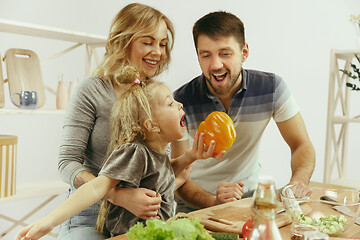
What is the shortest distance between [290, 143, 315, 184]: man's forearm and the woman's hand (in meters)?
0.85

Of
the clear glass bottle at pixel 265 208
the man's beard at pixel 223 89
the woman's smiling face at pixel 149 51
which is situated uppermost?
the woman's smiling face at pixel 149 51

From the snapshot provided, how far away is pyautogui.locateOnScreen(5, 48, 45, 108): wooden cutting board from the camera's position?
2.32 m

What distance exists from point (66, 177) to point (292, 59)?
121 inches

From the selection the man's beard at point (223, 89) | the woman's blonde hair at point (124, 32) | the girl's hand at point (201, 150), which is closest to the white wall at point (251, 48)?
the man's beard at point (223, 89)

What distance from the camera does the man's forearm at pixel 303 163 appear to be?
1.87 metres

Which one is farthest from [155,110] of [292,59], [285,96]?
[292,59]

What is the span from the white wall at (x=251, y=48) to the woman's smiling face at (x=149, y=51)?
247mm

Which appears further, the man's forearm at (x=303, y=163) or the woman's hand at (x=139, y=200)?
the man's forearm at (x=303, y=163)

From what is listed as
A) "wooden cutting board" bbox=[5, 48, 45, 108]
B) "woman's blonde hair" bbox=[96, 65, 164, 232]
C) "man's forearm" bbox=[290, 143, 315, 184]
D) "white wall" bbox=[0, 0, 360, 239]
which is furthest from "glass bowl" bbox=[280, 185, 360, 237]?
"wooden cutting board" bbox=[5, 48, 45, 108]

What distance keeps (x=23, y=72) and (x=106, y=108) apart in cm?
104

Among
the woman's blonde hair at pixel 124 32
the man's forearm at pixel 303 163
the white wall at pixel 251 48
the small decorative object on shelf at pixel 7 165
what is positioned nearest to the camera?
the woman's blonde hair at pixel 124 32

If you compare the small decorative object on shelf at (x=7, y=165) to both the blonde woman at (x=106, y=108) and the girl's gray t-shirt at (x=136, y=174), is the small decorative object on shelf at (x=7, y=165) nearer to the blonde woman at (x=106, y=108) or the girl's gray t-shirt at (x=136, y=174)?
the blonde woman at (x=106, y=108)

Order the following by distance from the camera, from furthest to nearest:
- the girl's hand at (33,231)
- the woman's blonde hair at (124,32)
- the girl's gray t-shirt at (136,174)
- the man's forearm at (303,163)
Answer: the man's forearm at (303,163)
the woman's blonde hair at (124,32)
the girl's gray t-shirt at (136,174)
the girl's hand at (33,231)

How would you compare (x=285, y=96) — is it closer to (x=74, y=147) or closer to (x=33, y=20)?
(x=74, y=147)
